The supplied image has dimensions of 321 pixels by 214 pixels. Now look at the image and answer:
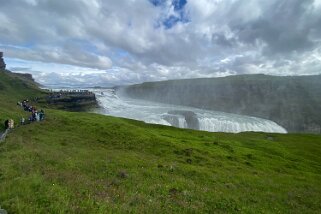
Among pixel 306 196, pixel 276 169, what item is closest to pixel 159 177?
pixel 306 196

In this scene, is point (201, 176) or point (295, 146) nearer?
point (201, 176)

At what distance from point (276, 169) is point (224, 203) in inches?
1125

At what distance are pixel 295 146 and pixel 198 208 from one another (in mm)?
67715

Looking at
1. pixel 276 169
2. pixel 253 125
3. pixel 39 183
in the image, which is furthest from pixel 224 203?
pixel 253 125

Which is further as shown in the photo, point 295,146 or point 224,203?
point 295,146

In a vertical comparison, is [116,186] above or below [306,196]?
above

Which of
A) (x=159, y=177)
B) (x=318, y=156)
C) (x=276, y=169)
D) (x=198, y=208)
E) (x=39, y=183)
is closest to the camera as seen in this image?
(x=39, y=183)

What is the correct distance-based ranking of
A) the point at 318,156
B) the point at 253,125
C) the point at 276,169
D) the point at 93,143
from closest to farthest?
1. the point at 93,143
2. the point at 276,169
3. the point at 318,156
4. the point at 253,125

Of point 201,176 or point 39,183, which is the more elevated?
point 39,183

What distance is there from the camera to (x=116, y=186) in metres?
16.4

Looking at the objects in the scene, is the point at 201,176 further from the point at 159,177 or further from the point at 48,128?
the point at 48,128

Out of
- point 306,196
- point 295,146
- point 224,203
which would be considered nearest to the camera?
point 224,203

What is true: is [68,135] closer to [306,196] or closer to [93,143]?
[93,143]

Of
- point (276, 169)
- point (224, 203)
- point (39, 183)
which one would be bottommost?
point (276, 169)
